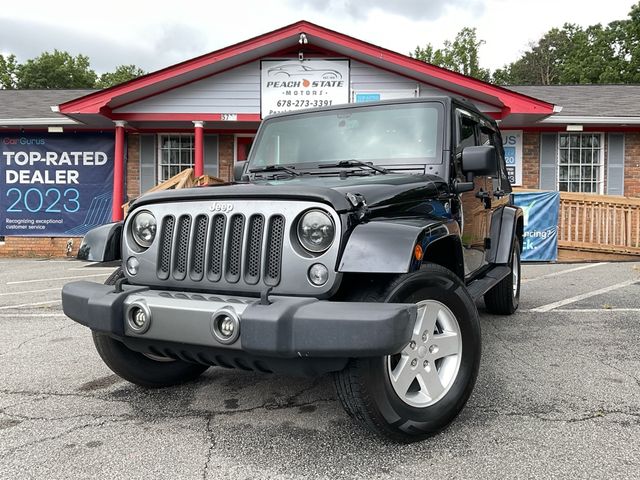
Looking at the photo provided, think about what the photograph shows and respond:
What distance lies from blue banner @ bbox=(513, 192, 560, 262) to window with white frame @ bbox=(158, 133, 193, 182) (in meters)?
7.89

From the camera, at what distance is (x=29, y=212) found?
13539 millimetres

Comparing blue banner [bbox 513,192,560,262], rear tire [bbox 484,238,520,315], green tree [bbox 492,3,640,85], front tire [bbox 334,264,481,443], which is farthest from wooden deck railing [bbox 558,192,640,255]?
green tree [bbox 492,3,640,85]

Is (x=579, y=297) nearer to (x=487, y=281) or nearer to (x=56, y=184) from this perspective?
(x=487, y=281)

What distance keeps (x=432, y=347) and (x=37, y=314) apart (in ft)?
16.0

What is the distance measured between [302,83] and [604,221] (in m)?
6.85

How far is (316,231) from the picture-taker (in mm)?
2488

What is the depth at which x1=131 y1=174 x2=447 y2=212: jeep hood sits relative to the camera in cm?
250

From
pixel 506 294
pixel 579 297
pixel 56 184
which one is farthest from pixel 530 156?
pixel 56 184

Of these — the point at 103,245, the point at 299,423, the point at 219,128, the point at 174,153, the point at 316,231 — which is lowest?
the point at 299,423

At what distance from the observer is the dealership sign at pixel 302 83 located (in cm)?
1140

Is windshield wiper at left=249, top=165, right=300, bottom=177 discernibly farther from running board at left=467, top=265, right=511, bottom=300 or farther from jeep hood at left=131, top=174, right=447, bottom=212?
running board at left=467, top=265, right=511, bottom=300

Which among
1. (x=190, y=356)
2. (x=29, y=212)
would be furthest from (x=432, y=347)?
(x=29, y=212)

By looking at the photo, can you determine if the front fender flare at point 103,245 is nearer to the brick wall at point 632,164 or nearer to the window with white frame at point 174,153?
the window with white frame at point 174,153

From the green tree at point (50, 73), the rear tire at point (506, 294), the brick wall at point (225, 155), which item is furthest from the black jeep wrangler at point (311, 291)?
the green tree at point (50, 73)
